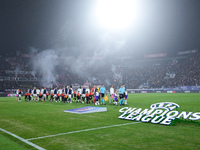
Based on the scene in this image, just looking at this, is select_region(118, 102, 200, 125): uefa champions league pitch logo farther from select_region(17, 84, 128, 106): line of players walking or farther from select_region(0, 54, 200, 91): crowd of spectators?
select_region(0, 54, 200, 91): crowd of spectators

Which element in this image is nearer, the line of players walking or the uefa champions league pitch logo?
the uefa champions league pitch logo

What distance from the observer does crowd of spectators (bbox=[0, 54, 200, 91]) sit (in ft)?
168

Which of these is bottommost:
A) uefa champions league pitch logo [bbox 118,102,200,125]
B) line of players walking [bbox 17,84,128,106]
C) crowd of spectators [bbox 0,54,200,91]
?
uefa champions league pitch logo [bbox 118,102,200,125]

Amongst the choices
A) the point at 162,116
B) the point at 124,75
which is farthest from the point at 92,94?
the point at 124,75

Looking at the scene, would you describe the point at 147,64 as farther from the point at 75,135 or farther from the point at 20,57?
the point at 75,135

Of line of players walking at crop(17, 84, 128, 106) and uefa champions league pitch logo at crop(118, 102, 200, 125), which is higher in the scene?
line of players walking at crop(17, 84, 128, 106)

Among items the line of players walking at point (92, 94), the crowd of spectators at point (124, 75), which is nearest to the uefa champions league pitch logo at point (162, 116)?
the line of players walking at point (92, 94)

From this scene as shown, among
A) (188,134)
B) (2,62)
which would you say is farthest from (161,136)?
(2,62)

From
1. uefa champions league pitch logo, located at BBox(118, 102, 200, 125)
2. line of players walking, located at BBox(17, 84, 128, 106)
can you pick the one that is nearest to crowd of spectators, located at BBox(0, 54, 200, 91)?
line of players walking, located at BBox(17, 84, 128, 106)

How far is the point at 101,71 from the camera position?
7306 centimetres

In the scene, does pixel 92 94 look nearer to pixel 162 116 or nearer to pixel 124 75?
pixel 162 116

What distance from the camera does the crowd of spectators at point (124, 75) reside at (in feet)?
168

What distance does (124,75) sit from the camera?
2655 inches

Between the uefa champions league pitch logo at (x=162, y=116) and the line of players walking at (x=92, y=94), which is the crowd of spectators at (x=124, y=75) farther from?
the uefa champions league pitch logo at (x=162, y=116)
